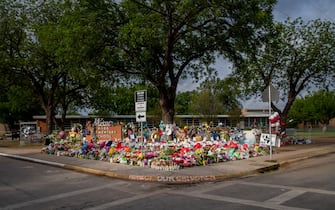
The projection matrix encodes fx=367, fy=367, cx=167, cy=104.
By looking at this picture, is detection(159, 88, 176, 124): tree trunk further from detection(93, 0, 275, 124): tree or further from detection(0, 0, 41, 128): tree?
detection(0, 0, 41, 128): tree

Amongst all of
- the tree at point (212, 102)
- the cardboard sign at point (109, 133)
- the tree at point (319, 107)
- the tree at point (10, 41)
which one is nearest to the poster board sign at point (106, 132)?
the cardboard sign at point (109, 133)

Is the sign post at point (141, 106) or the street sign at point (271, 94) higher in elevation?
the street sign at point (271, 94)

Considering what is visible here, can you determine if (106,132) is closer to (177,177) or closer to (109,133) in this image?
(109,133)

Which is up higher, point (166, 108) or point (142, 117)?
point (166, 108)

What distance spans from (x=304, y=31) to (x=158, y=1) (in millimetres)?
12274

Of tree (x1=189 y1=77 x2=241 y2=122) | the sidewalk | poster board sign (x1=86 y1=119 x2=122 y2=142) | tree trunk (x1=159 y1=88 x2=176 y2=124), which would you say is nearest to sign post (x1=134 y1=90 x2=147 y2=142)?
the sidewalk

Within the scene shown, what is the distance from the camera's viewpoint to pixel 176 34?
19.4m

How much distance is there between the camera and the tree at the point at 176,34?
686 inches

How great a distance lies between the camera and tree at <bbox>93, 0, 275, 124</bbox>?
57.2 ft

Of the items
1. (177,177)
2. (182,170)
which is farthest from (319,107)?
(177,177)

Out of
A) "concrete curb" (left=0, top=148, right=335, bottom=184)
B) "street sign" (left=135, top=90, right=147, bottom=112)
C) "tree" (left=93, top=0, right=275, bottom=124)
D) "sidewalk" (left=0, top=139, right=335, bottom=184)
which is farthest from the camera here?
"tree" (left=93, top=0, right=275, bottom=124)

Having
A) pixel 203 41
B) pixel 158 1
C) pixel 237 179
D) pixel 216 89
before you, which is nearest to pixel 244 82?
pixel 203 41

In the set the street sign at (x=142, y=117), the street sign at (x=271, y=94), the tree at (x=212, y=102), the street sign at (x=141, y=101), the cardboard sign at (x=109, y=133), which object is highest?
the tree at (x=212, y=102)

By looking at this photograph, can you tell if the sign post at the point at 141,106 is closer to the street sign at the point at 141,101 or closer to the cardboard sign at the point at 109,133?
the street sign at the point at 141,101
